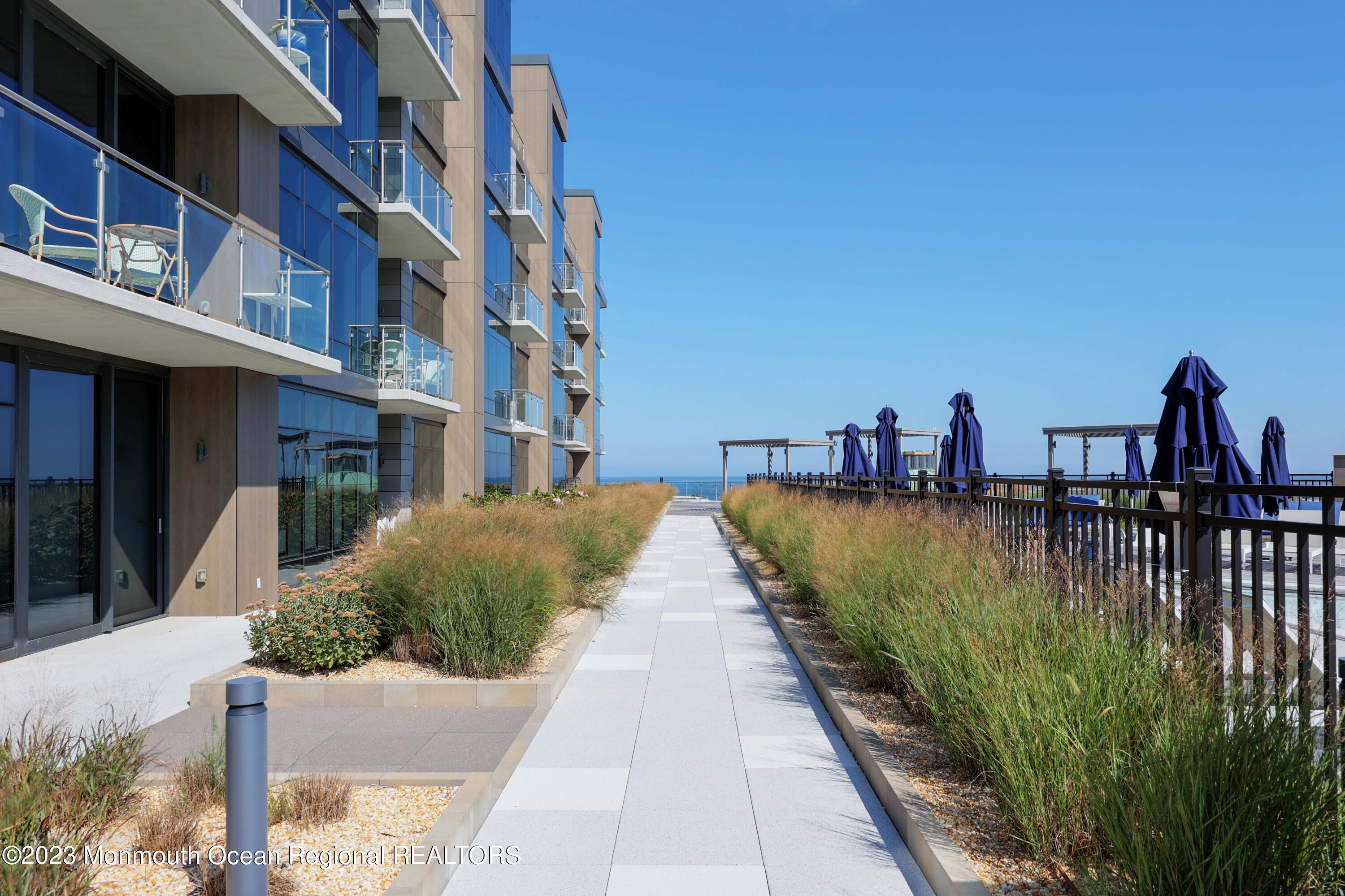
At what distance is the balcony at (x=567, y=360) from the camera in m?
36.3

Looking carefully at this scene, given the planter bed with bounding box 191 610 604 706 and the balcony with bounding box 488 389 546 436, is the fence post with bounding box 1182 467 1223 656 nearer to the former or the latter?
the planter bed with bounding box 191 610 604 706

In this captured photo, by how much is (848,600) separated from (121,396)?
893cm

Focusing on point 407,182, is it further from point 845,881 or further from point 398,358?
point 845,881

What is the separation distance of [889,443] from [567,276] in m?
24.3

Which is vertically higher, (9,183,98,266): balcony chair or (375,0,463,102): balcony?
(375,0,463,102): balcony

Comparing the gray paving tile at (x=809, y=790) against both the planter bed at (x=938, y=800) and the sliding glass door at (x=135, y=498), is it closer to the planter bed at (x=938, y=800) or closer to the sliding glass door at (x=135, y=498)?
the planter bed at (x=938, y=800)

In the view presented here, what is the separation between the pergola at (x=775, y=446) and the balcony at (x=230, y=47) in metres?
34.4

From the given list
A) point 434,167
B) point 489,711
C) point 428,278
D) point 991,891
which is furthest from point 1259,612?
point 434,167

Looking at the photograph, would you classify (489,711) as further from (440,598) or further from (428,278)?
(428,278)

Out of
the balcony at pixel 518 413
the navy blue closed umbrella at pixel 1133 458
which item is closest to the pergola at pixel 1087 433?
the navy blue closed umbrella at pixel 1133 458

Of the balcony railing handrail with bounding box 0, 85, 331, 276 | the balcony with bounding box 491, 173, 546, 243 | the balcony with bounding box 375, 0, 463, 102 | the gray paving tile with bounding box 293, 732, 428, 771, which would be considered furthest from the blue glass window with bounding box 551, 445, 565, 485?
the gray paving tile with bounding box 293, 732, 428, 771

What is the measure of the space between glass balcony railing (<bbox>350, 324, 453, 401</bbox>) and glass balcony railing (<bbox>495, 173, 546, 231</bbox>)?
10.3 meters

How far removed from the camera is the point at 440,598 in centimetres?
649

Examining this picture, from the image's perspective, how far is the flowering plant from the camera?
21.1ft
